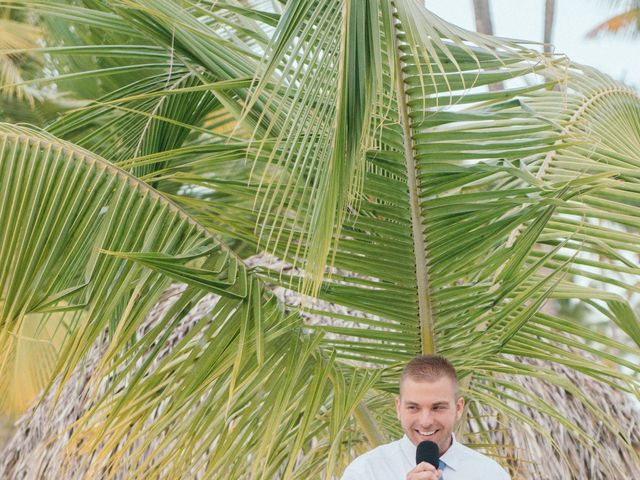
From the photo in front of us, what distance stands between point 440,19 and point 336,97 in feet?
1.02

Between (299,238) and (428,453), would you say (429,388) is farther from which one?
(299,238)

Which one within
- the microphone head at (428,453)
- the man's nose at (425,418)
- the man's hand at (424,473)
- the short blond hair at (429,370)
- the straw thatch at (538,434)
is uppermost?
the man's hand at (424,473)

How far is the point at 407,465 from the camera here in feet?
6.62

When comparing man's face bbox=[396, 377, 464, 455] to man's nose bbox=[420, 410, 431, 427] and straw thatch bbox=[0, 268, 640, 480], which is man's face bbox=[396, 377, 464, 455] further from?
straw thatch bbox=[0, 268, 640, 480]

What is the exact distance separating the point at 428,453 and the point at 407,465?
120 millimetres

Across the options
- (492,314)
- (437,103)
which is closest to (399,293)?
(492,314)

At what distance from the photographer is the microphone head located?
1903 millimetres

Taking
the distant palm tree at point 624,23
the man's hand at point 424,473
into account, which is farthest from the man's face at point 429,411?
the distant palm tree at point 624,23

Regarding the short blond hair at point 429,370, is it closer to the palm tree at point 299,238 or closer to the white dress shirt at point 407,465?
the white dress shirt at point 407,465

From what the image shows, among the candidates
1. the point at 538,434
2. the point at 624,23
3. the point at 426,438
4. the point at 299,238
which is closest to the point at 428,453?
the point at 426,438

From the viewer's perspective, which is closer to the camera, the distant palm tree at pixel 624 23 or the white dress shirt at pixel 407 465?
the white dress shirt at pixel 407 465

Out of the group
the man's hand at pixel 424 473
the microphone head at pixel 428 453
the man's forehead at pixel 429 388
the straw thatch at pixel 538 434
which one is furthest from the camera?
the straw thatch at pixel 538 434

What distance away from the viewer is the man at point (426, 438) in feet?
6.48

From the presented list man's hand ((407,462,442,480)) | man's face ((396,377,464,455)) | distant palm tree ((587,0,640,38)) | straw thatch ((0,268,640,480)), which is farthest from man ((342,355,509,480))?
distant palm tree ((587,0,640,38))
